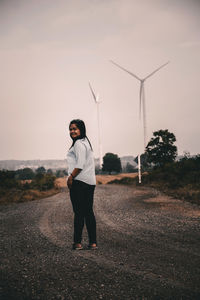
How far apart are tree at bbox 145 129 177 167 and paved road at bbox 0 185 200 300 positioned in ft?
61.5

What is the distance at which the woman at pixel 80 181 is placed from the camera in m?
3.94

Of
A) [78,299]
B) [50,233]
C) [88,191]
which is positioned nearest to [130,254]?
[88,191]

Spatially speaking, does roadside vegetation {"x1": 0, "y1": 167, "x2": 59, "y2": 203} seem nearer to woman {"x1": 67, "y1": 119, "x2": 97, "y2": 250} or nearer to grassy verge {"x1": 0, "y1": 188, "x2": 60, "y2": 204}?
grassy verge {"x1": 0, "y1": 188, "x2": 60, "y2": 204}

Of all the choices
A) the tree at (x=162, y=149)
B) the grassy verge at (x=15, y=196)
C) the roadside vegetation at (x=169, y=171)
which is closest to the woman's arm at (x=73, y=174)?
the roadside vegetation at (x=169, y=171)

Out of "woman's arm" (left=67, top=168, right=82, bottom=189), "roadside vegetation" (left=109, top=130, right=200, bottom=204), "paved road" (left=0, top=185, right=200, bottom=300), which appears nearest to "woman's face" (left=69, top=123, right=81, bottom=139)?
"woman's arm" (left=67, top=168, right=82, bottom=189)

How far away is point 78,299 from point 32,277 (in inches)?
30.6

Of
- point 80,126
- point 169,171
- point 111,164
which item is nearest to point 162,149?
point 169,171

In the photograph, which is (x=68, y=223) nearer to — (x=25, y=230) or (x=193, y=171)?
(x=25, y=230)

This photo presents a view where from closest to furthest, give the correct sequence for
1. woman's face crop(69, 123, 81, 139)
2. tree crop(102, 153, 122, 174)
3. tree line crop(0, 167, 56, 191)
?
woman's face crop(69, 123, 81, 139), tree line crop(0, 167, 56, 191), tree crop(102, 153, 122, 174)

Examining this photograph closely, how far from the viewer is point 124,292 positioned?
2.47 metres

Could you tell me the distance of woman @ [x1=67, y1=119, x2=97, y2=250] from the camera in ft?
12.9

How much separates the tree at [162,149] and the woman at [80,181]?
20.9m

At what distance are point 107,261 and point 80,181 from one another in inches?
49.4

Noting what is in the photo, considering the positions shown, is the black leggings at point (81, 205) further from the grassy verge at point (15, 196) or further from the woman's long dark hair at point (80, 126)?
the grassy verge at point (15, 196)
